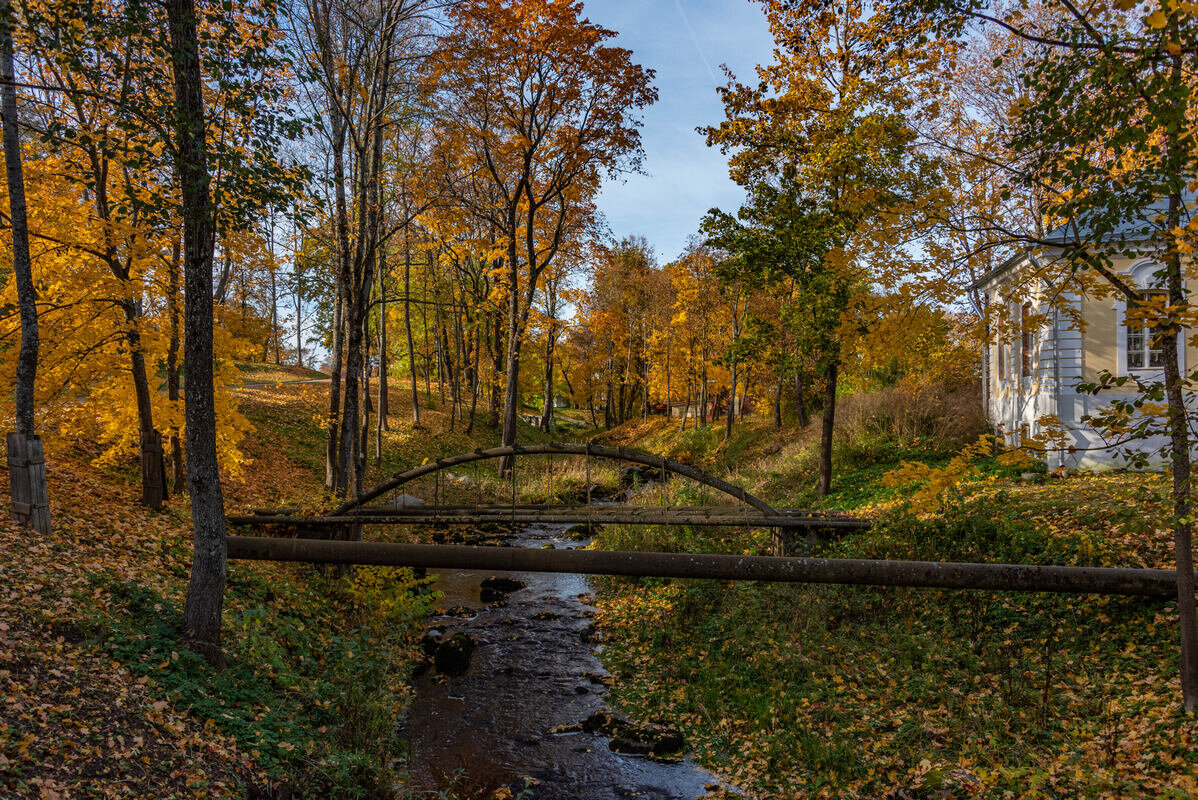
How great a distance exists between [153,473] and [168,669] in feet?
18.6

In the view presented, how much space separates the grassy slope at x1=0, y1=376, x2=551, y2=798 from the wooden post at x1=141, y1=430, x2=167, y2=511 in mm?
265

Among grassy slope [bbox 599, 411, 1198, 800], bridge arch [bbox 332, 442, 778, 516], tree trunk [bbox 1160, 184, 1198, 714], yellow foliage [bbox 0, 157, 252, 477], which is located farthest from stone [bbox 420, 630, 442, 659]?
tree trunk [bbox 1160, 184, 1198, 714]

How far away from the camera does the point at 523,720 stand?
7.89 metres

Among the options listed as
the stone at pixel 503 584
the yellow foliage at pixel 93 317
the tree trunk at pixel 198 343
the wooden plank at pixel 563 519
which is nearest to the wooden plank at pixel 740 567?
the wooden plank at pixel 563 519

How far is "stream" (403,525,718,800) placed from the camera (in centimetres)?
647

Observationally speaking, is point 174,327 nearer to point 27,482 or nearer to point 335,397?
point 27,482

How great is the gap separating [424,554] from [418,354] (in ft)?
89.4

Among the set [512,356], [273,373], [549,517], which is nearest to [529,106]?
[512,356]

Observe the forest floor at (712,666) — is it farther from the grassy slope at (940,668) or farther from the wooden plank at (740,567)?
the wooden plank at (740,567)

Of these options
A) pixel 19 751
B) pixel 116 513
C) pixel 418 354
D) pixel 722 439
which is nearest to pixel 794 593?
pixel 19 751

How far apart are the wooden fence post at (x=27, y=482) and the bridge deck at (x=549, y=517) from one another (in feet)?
8.93

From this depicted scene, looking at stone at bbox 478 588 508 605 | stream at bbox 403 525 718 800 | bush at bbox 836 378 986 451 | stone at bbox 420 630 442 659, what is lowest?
stream at bbox 403 525 718 800

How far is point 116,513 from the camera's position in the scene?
9383 mm

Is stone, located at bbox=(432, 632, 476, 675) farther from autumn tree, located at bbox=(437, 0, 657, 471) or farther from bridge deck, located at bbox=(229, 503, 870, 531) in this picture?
autumn tree, located at bbox=(437, 0, 657, 471)
